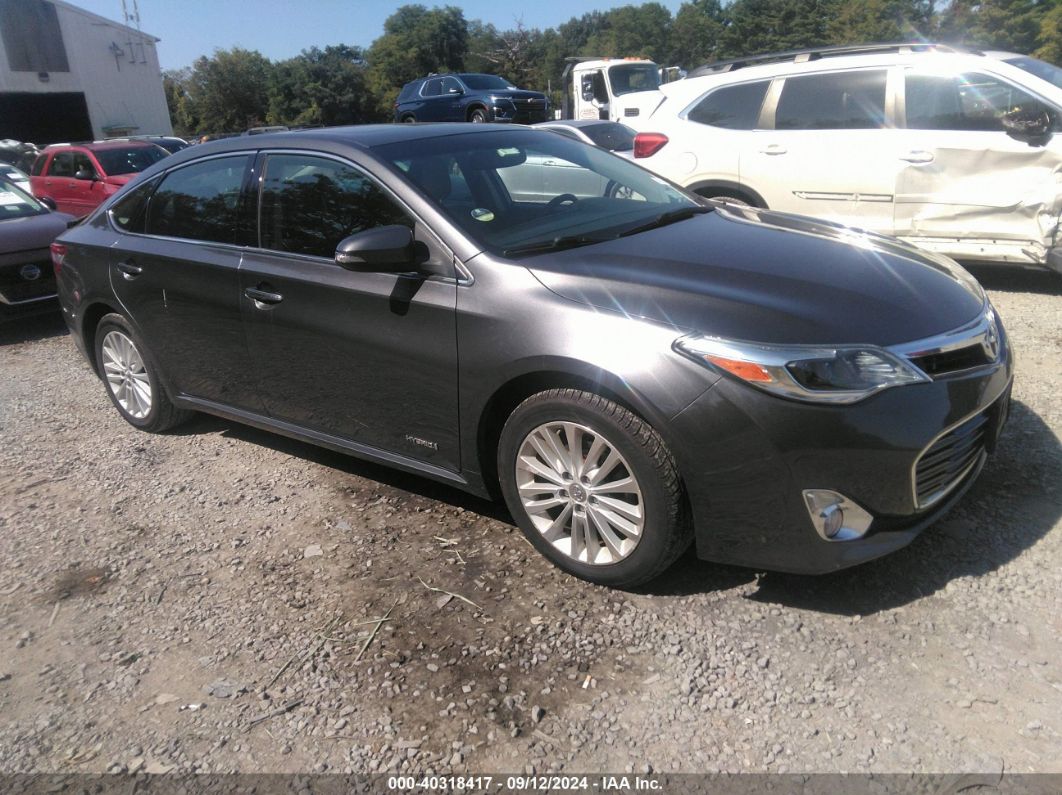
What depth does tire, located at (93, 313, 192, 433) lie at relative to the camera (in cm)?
471

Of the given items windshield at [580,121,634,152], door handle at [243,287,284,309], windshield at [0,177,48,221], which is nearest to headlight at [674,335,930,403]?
door handle at [243,287,284,309]

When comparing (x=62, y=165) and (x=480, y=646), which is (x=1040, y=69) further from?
(x=62, y=165)

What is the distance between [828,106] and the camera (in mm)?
6902

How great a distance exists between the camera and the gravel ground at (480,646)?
2.39 metres

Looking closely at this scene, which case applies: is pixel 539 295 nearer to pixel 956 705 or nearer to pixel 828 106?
pixel 956 705

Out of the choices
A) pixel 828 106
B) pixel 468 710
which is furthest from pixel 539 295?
pixel 828 106

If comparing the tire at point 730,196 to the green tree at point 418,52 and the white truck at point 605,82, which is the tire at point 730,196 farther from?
the green tree at point 418,52

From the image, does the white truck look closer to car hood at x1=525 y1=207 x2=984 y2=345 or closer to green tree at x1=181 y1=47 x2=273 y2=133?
car hood at x1=525 y1=207 x2=984 y2=345

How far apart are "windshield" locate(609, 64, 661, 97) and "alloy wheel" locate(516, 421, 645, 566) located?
19.6 m

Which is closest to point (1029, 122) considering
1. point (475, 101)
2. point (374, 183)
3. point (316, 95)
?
point (374, 183)

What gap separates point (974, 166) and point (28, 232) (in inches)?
324

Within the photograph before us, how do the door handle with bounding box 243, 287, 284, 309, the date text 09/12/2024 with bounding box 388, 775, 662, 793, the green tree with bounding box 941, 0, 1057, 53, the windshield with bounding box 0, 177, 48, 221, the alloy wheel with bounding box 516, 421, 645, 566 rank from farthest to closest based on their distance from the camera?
the green tree with bounding box 941, 0, 1057, 53 < the windshield with bounding box 0, 177, 48, 221 < the door handle with bounding box 243, 287, 284, 309 < the alloy wheel with bounding box 516, 421, 645, 566 < the date text 09/12/2024 with bounding box 388, 775, 662, 793

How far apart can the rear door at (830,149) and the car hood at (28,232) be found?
20.6ft

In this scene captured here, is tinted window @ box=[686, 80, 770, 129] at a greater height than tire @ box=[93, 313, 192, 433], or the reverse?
tinted window @ box=[686, 80, 770, 129]
